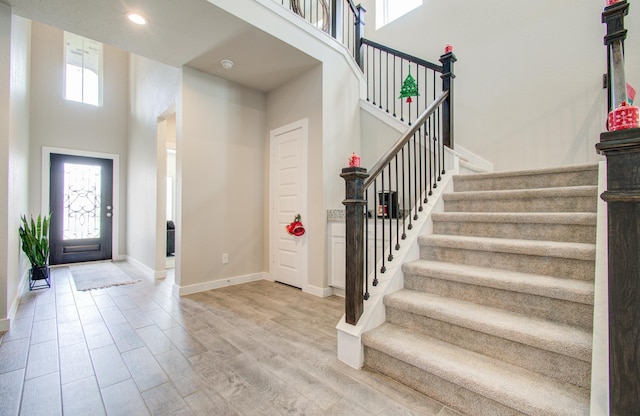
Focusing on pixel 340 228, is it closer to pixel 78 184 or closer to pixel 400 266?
pixel 400 266

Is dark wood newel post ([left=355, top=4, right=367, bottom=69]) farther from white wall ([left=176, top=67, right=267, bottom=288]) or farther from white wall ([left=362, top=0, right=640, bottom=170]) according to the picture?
white wall ([left=176, top=67, right=267, bottom=288])

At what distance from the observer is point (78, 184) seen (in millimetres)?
5551

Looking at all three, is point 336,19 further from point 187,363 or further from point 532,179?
point 187,363

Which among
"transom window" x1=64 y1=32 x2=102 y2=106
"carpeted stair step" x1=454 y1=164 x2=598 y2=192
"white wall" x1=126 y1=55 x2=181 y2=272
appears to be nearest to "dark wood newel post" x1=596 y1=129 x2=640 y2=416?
"carpeted stair step" x1=454 y1=164 x2=598 y2=192

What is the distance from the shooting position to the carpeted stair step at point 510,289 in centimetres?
144

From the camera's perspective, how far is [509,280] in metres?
1.63

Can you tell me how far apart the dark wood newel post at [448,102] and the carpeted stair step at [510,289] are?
1.64 m

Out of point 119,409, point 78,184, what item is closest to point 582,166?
point 119,409

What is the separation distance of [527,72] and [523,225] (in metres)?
2.67

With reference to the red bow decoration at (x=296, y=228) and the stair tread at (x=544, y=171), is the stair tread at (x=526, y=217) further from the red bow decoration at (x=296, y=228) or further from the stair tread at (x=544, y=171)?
the red bow decoration at (x=296, y=228)

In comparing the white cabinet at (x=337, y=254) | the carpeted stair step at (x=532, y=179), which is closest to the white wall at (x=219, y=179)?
the white cabinet at (x=337, y=254)

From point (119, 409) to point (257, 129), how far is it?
3454 millimetres

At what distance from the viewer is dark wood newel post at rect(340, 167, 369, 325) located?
182 centimetres

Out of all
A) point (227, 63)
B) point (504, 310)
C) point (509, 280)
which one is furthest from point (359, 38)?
point (504, 310)
